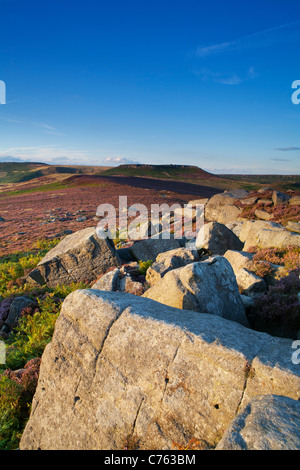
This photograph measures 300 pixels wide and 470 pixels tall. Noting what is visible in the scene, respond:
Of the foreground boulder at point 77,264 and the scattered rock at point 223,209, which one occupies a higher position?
the scattered rock at point 223,209

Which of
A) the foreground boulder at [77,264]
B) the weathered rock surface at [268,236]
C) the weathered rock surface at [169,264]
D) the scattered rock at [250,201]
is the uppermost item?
the scattered rock at [250,201]

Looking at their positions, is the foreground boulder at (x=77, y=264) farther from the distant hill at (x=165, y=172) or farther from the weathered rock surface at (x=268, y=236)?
the distant hill at (x=165, y=172)

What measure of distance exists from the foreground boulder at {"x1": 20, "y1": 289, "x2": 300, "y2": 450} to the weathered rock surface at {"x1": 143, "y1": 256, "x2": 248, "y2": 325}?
1250mm

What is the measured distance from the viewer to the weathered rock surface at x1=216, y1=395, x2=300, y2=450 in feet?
10.0

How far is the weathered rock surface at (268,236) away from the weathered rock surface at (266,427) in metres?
11.3

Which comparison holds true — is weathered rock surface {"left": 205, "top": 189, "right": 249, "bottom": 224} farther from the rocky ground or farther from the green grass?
the green grass

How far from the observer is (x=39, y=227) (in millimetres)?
34562

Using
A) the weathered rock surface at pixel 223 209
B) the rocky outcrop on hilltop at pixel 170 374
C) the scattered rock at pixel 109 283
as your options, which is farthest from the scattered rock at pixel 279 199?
the rocky outcrop on hilltop at pixel 170 374

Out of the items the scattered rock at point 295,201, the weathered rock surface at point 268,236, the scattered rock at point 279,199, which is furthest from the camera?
the scattered rock at point 279,199

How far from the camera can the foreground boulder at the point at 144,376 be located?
13.3 ft

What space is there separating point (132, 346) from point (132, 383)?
630mm

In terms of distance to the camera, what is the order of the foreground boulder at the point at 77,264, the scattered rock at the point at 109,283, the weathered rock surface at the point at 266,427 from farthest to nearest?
the foreground boulder at the point at 77,264 → the scattered rock at the point at 109,283 → the weathered rock surface at the point at 266,427

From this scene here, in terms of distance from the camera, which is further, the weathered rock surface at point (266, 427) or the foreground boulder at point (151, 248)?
the foreground boulder at point (151, 248)
